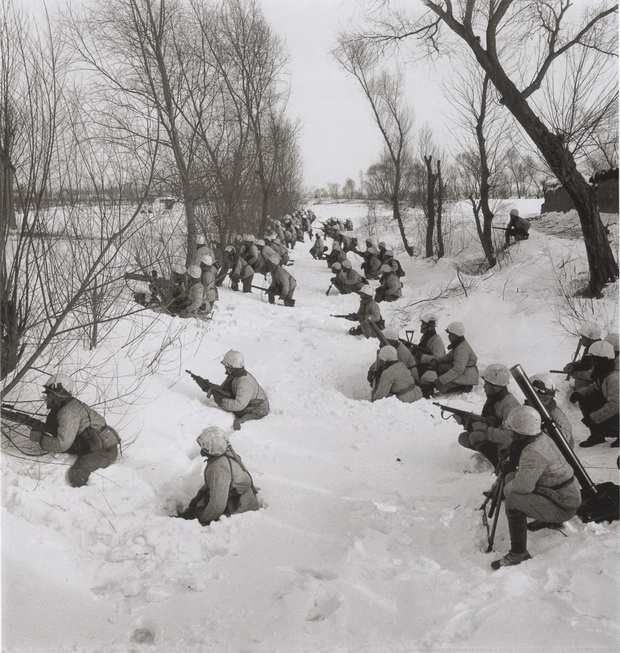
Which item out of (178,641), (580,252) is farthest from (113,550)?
(580,252)

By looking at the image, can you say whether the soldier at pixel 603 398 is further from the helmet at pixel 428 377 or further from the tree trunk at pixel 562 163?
the tree trunk at pixel 562 163

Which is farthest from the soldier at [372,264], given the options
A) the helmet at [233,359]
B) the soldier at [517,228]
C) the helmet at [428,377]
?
the helmet at [233,359]

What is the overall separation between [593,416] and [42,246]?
574cm

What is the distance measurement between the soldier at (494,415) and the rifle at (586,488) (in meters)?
0.90

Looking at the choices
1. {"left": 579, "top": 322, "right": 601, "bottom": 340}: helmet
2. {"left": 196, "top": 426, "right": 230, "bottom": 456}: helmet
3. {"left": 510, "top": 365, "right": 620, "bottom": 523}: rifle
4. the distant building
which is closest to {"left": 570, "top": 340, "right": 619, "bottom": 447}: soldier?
{"left": 579, "top": 322, "right": 601, "bottom": 340}: helmet

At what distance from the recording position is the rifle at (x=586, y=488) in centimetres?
372

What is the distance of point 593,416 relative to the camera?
560 centimetres

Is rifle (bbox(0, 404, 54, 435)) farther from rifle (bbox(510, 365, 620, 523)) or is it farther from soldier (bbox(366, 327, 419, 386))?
soldier (bbox(366, 327, 419, 386))

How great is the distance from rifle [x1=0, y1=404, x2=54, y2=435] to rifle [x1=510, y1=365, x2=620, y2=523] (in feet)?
13.8

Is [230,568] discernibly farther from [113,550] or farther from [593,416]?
[593,416]

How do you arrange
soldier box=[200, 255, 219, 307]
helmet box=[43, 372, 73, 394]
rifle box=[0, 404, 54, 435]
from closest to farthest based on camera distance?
rifle box=[0, 404, 54, 435] < helmet box=[43, 372, 73, 394] < soldier box=[200, 255, 219, 307]

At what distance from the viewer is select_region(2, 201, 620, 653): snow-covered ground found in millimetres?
2961

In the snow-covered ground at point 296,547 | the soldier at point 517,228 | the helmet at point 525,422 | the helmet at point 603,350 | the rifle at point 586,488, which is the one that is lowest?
the snow-covered ground at point 296,547

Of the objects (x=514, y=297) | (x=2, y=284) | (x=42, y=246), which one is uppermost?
(x=42, y=246)
